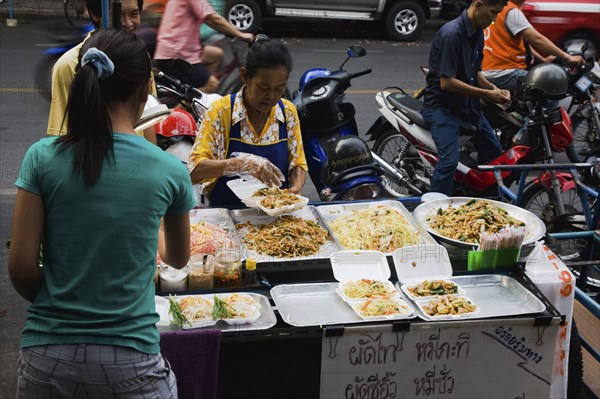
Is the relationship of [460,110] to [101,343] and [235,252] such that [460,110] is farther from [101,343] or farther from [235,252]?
[101,343]

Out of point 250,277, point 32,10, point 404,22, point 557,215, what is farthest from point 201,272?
point 32,10

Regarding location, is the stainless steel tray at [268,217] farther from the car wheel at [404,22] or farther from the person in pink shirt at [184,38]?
the car wheel at [404,22]

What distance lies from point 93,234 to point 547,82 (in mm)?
4252

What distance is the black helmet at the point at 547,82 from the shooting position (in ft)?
18.1

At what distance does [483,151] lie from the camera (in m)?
5.89

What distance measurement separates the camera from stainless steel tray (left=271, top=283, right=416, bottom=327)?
3119 mm

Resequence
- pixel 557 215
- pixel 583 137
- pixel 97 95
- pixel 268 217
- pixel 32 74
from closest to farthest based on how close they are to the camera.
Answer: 1. pixel 97 95
2. pixel 268 217
3. pixel 557 215
4. pixel 583 137
5. pixel 32 74

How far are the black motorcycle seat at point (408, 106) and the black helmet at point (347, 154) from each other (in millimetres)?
Answer: 973

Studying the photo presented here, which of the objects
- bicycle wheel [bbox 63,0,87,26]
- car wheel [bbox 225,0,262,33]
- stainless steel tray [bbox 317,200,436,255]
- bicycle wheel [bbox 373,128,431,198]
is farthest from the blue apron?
car wheel [bbox 225,0,262,33]

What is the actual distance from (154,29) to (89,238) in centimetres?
618

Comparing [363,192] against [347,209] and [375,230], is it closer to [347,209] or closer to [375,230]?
[347,209]

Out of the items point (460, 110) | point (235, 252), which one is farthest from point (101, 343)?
point (460, 110)

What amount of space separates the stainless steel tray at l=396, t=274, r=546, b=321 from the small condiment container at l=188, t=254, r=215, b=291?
2.77 ft

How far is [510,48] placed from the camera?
23.0 ft
